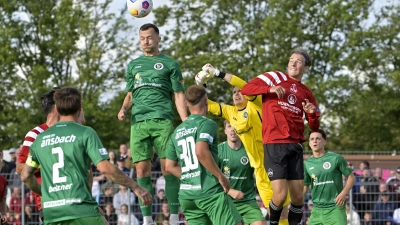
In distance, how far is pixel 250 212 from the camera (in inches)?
521

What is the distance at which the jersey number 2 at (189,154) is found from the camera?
991 cm

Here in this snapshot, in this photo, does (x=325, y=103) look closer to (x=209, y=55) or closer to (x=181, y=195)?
(x=209, y=55)

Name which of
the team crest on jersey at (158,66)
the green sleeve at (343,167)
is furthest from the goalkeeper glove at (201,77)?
the green sleeve at (343,167)

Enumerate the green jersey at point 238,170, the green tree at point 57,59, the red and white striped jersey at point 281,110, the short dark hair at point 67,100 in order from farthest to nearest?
the green tree at point 57,59
the green jersey at point 238,170
the red and white striped jersey at point 281,110
the short dark hair at point 67,100

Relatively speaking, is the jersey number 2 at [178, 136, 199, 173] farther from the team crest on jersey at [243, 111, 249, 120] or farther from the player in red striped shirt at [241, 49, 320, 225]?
the team crest on jersey at [243, 111, 249, 120]

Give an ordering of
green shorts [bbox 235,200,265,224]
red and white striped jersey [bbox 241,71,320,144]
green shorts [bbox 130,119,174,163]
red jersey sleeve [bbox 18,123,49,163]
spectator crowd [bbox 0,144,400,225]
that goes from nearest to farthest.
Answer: red jersey sleeve [bbox 18,123,49,163] → red and white striped jersey [bbox 241,71,320,144] → green shorts [bbox 130,119,174,163] → green shorts [bbox 235,200,265,224] → spectator crowd [bbox 0,144,400,225]

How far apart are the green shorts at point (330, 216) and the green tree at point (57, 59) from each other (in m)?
23.1

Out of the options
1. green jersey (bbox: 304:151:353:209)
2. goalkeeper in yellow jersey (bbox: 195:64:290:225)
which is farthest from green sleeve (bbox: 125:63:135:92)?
green jersey (bbox: 304:151:353:209)

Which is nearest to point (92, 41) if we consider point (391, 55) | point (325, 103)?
point (325, 103)

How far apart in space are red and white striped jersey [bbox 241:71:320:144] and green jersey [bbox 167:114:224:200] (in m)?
1.76

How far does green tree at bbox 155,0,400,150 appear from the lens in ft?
126

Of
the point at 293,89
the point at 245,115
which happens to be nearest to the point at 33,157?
the point at 293,89

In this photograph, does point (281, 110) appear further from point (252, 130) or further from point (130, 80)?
point (130, 80)

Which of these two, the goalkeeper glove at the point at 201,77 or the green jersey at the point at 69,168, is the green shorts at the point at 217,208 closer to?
the green jersey at the point at 69,168
